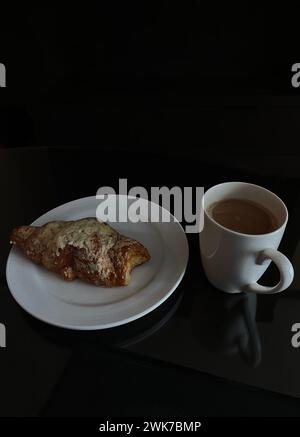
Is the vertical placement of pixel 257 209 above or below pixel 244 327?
above

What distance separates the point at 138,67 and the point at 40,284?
3.30 feet

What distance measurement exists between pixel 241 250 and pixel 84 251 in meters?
0.23

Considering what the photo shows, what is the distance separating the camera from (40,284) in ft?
1.85

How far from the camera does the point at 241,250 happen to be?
1.65 ft

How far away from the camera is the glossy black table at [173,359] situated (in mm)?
460

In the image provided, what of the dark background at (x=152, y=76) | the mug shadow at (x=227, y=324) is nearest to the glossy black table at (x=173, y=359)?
the mug shadow at (x=227, y=324)

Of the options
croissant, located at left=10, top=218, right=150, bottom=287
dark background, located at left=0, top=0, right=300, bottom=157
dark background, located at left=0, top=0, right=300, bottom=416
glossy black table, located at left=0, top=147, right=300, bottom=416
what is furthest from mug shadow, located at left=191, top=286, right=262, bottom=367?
dark background, located at left=0, top=0, right=300, bottom=157

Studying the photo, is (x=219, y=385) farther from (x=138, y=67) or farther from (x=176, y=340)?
(x=138, y=67)

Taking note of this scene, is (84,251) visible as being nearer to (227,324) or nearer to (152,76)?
(227,324)

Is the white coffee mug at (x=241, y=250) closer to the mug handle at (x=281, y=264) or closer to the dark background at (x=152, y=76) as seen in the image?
the mug handle at (x=281, y=264)

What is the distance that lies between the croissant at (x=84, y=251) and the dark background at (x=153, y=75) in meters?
0.67

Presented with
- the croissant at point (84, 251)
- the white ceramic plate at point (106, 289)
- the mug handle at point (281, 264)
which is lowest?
the white ceramic plate at point (106, 289)

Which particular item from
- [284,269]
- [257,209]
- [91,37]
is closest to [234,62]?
[91,37]

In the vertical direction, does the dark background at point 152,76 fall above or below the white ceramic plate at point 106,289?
above
